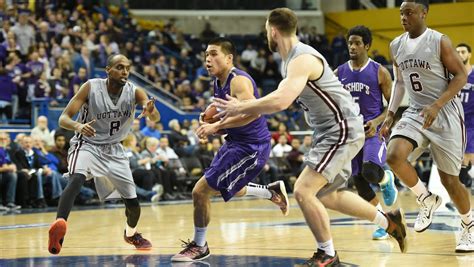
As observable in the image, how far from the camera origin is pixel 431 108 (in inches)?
288

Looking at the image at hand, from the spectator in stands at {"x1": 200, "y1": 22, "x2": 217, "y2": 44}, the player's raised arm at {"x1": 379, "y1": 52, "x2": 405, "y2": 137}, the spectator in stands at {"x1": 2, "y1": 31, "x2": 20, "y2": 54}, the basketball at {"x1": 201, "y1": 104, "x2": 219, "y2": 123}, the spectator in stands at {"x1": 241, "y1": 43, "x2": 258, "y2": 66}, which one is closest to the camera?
the basketball at {"x1": 201, "y1": 104, "x2": 219, "y2": 123}

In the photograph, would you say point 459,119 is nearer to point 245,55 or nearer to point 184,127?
point 184,127

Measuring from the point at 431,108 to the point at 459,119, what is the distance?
49cm

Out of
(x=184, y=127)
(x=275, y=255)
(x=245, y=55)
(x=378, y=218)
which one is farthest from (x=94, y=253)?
(x=245, y=55)

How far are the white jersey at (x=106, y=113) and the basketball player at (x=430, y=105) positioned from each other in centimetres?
245

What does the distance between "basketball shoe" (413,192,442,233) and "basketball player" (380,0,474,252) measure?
27 centimetres

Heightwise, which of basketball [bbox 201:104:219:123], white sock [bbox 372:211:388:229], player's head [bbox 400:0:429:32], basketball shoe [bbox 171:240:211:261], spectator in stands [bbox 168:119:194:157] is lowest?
spectator in stands [bbox 168:119:194:157]

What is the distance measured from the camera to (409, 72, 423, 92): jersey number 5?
761 centimetres

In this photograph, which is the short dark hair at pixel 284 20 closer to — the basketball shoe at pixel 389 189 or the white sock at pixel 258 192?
the white sock at pixel 258 192

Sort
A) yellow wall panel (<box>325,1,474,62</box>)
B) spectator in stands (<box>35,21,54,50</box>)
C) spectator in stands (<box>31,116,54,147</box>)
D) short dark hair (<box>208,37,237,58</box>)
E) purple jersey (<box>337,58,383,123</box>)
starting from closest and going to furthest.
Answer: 1. short dark hair (<box>208,37,237,58</box>)
2. purple jersey (<box>337,58,383,123</box>)
3. spectator in stands (<box>31,116,54,147</box>)
4. spectator in stands (<box>35,21,54,50</box>)
5. yellow wall panel (<box>325,1,474,62</box>)

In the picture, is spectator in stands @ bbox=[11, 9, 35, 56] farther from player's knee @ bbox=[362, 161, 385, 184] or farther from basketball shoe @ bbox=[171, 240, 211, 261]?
basketball shoe @ bbox=[171, 240, 211, 261]

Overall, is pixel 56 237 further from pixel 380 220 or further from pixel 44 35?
pixel 44 35

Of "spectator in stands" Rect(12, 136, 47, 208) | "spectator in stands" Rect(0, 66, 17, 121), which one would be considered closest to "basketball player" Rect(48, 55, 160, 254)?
"spectator in stands" Rect(12, 136, 47, 208)

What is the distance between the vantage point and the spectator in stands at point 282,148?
18938mm
